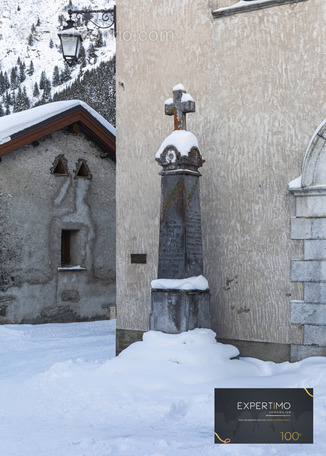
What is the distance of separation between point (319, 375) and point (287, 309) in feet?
3.81

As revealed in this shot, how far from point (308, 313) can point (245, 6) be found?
12.4 feet

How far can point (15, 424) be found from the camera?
490 centimetres

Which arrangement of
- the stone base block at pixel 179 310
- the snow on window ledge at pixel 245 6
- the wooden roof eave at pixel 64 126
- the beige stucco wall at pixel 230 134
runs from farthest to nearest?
the wooden roof eave at pixel 64 126
the snow on window ledge at pixel 245 6
the beige stucco wall at pixel 230 134
the stone base block at pixel 179 310

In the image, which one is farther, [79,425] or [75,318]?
[75,318]

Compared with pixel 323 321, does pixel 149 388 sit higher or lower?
lower

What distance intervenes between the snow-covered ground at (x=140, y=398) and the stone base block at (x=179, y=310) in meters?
0.13

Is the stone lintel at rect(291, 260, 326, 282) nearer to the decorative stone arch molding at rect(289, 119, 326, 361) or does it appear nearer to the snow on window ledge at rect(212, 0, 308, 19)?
the decorative stone arch molding at rect(289, 119, 326, 361)

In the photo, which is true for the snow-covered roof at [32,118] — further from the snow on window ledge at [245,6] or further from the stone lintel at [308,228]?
the stone lintel at [308,228]

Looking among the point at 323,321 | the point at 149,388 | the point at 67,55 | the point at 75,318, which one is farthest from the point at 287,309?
the point at 75,318

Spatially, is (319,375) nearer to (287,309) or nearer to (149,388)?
(287,309)

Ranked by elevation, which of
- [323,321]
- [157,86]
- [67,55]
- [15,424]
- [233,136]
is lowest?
[15,424]

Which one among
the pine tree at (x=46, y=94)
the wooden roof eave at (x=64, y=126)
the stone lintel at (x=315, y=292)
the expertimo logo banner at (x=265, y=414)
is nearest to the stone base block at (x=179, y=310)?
the stone lintel at (x=315, y=292)

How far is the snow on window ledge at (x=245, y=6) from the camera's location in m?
7.40

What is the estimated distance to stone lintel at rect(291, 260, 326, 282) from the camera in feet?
22.8
